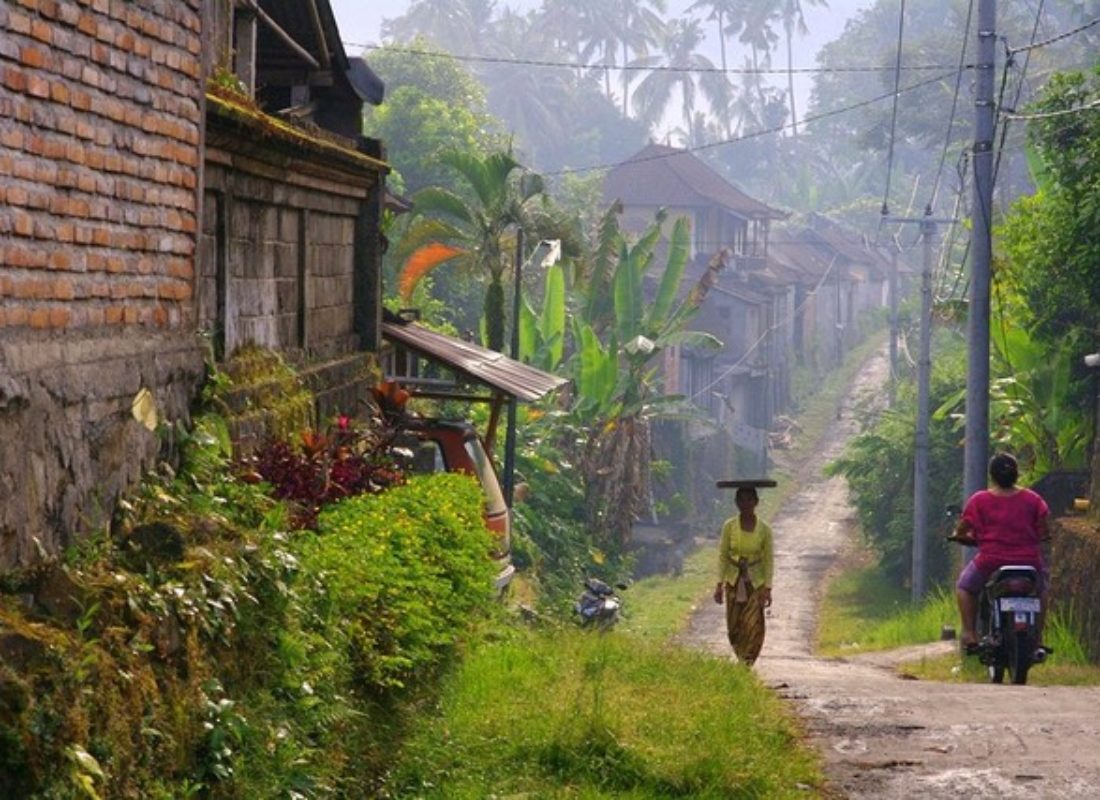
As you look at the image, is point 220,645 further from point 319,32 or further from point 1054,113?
point 1054,113

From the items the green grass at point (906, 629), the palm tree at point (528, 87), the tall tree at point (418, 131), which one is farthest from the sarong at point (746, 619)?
the palm tree at point (528, 87)

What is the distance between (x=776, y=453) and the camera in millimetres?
60188

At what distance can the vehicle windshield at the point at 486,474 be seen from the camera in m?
16.0

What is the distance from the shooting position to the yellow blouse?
530 inches

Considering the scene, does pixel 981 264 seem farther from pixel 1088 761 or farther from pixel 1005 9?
pixel 1005 9

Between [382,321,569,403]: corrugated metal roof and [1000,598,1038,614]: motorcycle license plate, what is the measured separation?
4809 mm

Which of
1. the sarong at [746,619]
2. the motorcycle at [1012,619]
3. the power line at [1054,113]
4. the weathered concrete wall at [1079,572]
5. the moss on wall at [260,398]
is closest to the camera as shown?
the moss on wall at [260,398]

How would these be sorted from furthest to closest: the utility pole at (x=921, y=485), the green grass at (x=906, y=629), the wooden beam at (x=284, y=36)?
the utility pole at (x=921, y=485), the green grass at (x=906, y=629), the wooden beam at (x=284, y=36)

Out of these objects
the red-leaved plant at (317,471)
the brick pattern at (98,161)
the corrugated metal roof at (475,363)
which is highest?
the brick pattern at (98,161)

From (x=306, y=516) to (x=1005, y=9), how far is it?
7508cm

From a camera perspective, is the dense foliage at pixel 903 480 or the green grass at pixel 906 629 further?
the dense foliage at pixel 903 480

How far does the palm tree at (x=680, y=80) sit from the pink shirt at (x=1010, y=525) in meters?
108

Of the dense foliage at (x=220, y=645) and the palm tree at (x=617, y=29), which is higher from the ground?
the palm tree at (x=617, y=29)

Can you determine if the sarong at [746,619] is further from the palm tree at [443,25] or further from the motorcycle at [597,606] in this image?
the palm tree at [443,25]
